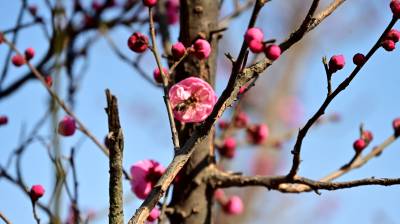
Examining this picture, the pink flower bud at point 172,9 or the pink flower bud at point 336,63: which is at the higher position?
the pink flower bud at point 172,9

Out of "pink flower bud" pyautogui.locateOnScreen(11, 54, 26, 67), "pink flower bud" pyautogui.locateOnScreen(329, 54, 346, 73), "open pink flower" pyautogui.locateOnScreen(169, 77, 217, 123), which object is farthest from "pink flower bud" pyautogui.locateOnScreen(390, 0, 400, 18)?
"pink flower bud" pyautogui.locateOnScreen(11, 54, 26, 67)

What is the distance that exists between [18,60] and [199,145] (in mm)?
636

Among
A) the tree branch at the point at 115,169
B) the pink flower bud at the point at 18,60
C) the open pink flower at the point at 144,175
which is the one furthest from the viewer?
the pink flower bud at the point at 18,60

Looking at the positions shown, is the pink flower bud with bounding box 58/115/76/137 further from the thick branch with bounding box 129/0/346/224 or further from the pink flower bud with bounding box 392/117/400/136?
the pink flower bud with bounding box 392/117/400/136

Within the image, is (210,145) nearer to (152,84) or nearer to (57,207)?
(152,84)

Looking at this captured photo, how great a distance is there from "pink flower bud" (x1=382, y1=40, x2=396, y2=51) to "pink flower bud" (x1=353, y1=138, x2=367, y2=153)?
18.4 inches

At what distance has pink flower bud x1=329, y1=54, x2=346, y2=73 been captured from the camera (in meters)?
1.12

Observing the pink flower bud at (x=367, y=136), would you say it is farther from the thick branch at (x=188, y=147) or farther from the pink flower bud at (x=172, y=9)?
the pink flower bud at (x=172, y=9)

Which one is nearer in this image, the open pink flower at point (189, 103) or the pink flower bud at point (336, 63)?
the pink flower bud at point (336, 63)

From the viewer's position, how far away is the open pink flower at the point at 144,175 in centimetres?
147

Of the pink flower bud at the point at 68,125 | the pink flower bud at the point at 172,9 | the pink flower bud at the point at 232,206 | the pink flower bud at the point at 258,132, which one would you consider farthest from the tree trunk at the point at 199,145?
the pink flower bud at the point at 172,9

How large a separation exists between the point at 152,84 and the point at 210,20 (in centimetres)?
37

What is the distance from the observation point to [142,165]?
1480mm

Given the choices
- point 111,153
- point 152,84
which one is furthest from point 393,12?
point 152,84
